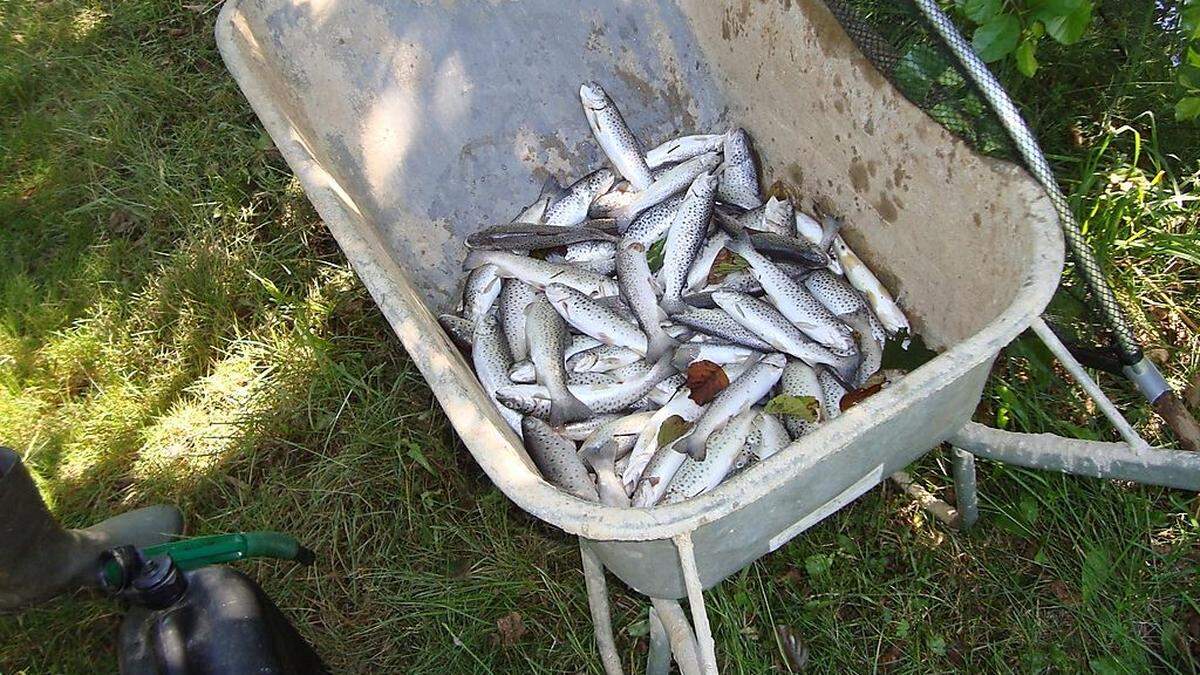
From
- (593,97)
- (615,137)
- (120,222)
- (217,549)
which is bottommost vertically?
(217,549)

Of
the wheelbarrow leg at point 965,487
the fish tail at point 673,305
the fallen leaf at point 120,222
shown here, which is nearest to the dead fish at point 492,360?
the fish tail at point 673,305

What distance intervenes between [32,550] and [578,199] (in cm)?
170

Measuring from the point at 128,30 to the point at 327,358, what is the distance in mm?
2472

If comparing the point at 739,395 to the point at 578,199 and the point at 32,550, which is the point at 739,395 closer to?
the point at 578,199

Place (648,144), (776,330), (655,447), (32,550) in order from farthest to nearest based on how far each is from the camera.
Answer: (648,144)
(776,330)
(655,447)
(32,550)

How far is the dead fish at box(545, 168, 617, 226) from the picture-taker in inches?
109

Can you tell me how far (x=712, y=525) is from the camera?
5.03 ft

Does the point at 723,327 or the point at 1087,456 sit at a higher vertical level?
the point at 723,327

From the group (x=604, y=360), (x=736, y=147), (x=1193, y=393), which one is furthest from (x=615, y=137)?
(x=1193, y=393)

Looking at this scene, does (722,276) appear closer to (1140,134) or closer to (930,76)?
(930,76)

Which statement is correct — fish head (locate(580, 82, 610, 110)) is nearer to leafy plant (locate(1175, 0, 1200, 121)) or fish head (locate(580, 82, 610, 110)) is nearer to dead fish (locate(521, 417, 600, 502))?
dead fish (locate(521, 417, 600, 502))

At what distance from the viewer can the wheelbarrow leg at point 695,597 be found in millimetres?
1455

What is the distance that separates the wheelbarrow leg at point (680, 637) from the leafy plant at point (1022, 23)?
1400 mm

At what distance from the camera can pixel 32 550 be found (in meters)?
2.14
